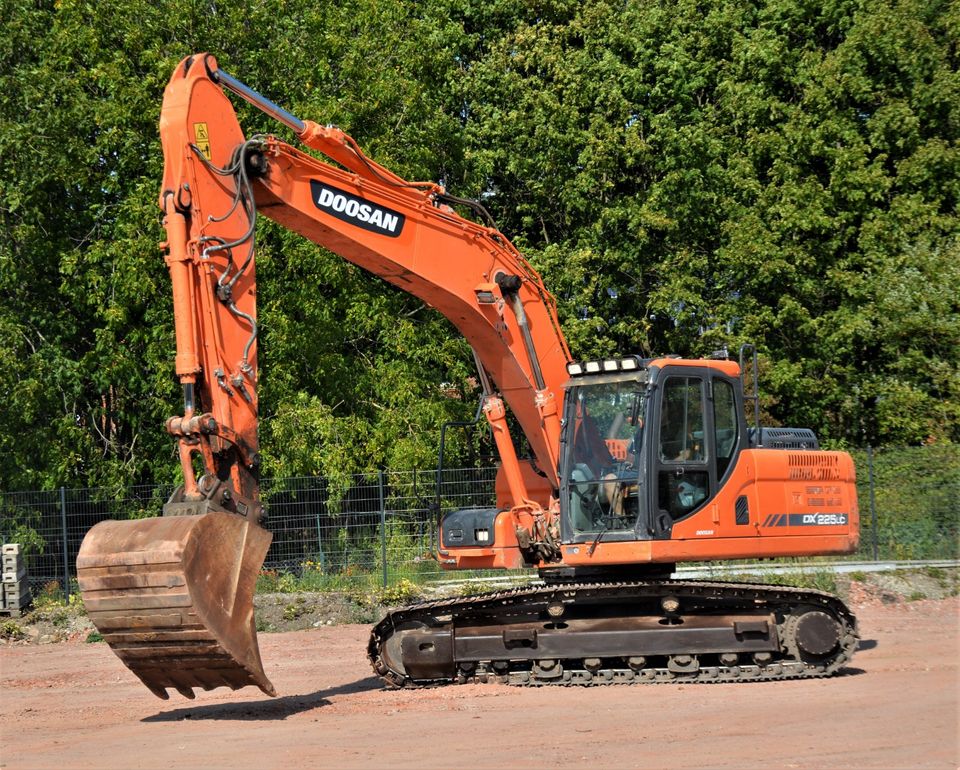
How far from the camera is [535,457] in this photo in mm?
12719

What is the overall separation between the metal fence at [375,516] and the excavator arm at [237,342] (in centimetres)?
900

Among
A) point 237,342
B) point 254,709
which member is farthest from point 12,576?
point 237,342

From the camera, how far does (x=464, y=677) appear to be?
11992mm

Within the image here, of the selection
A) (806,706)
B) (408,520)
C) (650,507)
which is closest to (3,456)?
(408,520)

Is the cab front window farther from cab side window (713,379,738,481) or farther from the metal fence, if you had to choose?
the metal fence

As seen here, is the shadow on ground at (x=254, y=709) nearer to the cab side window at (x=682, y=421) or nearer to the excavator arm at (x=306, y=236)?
the excavator arm at (x=306, y=236)

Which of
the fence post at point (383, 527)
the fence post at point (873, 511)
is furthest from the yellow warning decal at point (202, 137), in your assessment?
the fence post at point (873, 511)

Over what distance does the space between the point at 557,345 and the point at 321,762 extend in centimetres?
526

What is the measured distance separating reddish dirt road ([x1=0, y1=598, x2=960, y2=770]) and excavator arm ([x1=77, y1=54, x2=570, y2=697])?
73cm

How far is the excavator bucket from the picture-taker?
9094 mm

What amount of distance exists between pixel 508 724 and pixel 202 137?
524 centimetres

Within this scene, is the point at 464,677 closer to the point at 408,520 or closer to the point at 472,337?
the point at 472,337

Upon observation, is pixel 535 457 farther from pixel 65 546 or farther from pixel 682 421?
pixel 65 546

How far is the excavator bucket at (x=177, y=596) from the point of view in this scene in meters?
9.09
